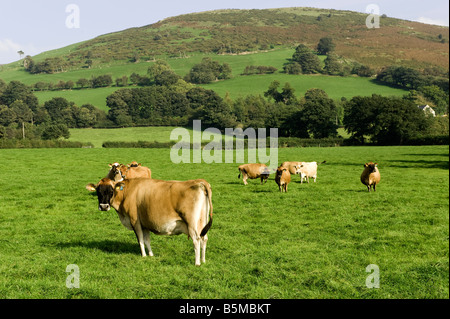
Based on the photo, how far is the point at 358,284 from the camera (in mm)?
8016

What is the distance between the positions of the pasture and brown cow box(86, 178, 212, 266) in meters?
0.89

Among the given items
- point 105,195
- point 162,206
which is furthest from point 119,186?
point 162,206

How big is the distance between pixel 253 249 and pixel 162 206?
10.7 ft

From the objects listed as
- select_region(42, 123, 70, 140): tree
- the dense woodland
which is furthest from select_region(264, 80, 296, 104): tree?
select_region(42, 123, 70, 140): tree

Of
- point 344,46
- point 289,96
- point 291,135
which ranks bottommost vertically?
point 291,135

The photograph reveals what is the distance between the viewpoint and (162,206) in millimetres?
9281

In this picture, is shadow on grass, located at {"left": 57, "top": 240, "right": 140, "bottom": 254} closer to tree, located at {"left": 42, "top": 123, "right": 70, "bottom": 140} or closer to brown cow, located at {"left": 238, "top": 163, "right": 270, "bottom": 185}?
brown cow, located at {"left": 238, "top": 163, "right": 270, "bottom": 185}

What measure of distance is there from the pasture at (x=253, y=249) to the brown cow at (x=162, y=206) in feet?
2.93

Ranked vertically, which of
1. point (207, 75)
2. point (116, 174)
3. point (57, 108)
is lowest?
point (116, 174)

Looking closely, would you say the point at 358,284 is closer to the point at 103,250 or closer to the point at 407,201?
the point at 103,250

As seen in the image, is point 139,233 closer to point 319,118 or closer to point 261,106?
point 319,118

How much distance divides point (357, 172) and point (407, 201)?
13.0 metres

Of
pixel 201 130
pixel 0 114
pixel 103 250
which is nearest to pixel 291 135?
pixel 201 130

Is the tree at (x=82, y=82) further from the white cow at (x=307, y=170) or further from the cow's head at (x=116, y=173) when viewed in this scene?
the cow's head at (x=116, y=173)
